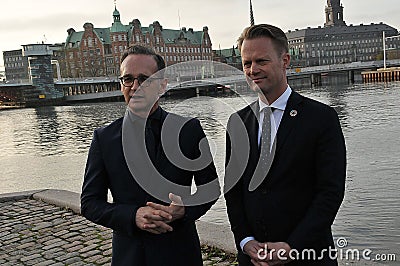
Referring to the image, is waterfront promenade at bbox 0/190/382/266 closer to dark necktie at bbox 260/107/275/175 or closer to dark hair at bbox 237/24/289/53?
dark necktie at bbox 260/107/275/175

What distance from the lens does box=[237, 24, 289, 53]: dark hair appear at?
93.3 inches

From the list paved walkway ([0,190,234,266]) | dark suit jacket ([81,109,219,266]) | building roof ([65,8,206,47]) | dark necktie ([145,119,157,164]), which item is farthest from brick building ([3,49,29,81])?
Answer: dark necktie ([145,119,157,164])

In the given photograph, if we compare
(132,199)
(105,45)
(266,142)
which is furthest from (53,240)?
(105,45)

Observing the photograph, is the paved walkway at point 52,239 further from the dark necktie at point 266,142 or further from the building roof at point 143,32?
the building roof at point 143,32

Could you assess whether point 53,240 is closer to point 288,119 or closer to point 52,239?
point 52,239

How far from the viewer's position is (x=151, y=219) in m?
2.29

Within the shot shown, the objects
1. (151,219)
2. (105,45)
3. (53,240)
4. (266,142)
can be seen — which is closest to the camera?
(151,219)

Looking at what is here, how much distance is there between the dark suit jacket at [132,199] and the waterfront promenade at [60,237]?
1.82m

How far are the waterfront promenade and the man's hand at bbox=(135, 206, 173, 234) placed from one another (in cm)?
201

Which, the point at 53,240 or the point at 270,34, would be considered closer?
the point at 270,34

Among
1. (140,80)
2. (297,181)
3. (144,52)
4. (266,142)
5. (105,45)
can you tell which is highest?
(105,45)

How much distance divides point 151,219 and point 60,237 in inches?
141

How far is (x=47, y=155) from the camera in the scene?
1577 cm

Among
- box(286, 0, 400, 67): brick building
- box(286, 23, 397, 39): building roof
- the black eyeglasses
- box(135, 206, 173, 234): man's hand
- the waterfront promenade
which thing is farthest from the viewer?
box(286, 23, 397, 39): building roof
